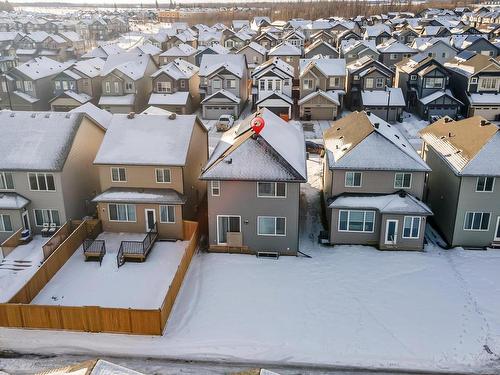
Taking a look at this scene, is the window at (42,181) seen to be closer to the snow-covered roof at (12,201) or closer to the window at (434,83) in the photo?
the snow-covered roof at (12,201)

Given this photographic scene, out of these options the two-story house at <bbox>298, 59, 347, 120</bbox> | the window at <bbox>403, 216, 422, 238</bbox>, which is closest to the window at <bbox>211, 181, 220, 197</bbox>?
the window at <bbox>403, 216, 422, 238</bbox>

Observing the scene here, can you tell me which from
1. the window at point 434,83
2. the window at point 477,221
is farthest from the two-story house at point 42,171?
the window at point 434,83

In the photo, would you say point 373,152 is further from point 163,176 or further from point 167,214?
point 167,214

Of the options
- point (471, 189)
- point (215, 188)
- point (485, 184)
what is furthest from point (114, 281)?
point (485, 184)

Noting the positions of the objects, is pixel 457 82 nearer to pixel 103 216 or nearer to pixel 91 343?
pixel 103 216

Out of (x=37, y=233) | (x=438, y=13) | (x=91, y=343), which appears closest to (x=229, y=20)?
(x=438, y=13)

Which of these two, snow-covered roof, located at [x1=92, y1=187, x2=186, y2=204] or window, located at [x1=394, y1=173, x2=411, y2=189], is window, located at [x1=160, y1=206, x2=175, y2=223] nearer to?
snow-covered roof, located at [x1=92, y1=187, x2=186, y2=204]
